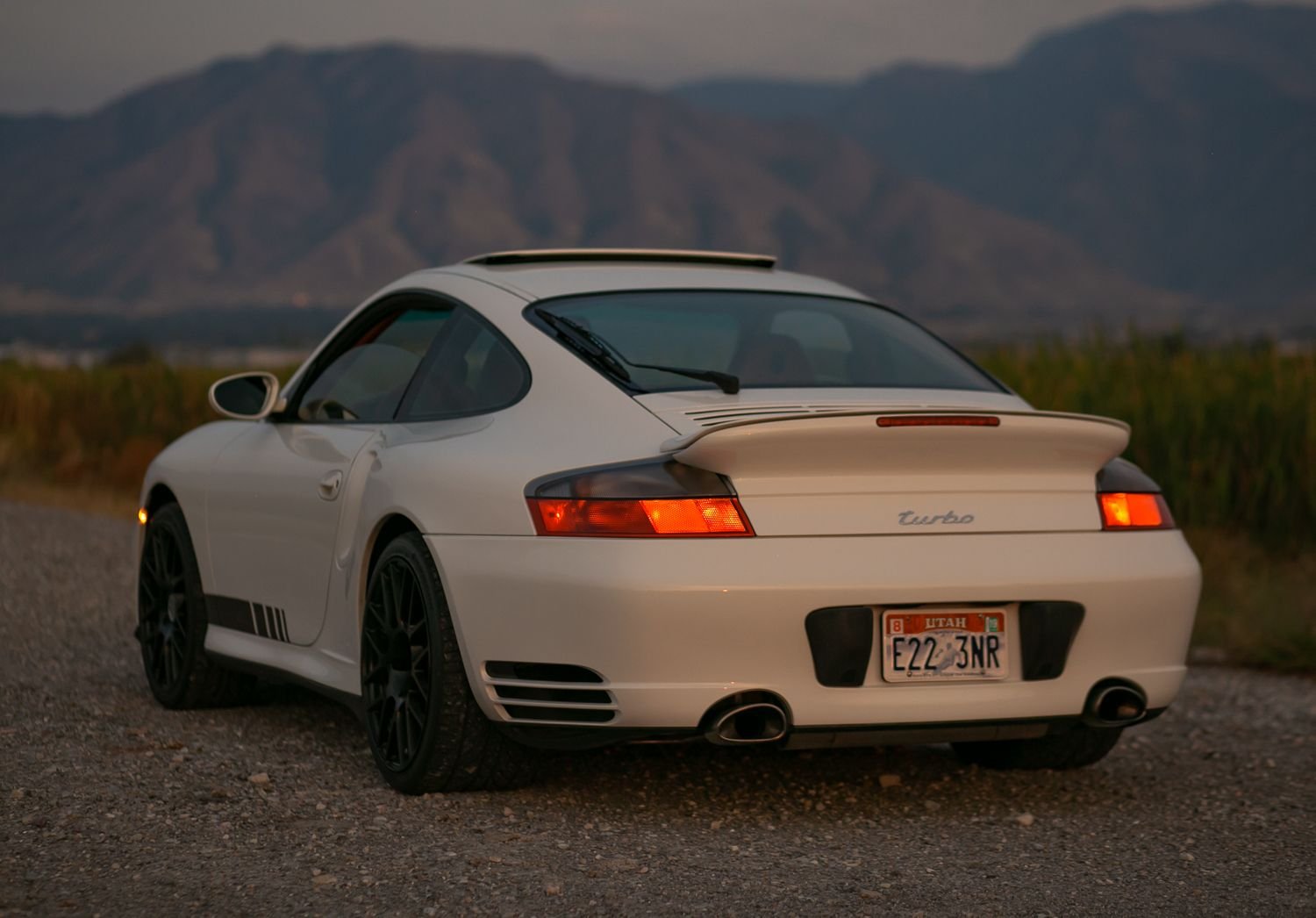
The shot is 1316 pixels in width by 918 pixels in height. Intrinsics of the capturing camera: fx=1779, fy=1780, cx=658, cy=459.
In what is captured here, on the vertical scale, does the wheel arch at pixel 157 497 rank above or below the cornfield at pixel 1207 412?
above

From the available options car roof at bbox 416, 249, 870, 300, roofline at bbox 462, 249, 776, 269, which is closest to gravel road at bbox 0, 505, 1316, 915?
car roof at bbox 416, 249, 870, 300

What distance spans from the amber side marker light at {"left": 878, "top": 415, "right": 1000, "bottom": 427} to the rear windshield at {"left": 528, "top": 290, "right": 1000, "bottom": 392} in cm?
63

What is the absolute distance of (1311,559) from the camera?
10391mm

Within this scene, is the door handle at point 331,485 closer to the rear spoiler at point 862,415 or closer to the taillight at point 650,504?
the taillight at point 650,504

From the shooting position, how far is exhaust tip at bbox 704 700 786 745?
13.6ft

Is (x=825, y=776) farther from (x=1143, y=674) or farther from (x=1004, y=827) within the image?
(x=1143, y=674)

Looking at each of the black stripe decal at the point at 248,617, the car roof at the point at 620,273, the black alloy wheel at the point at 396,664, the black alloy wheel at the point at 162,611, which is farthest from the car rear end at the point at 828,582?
the black alloy wheel at the point at 162,611

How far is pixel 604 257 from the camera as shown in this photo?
18.7 ft

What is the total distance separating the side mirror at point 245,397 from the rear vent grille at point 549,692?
1.92 meters

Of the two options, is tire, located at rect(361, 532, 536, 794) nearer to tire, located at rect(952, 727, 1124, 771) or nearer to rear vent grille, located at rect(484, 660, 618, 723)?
rear vent grille, located at rect(484, 660, 618, 723)

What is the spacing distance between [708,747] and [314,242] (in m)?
123

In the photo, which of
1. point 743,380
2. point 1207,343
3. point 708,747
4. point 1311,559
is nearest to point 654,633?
point 743,380

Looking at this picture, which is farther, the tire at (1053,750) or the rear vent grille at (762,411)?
the tire at (1053,750)

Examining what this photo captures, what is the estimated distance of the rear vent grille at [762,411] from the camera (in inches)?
169
